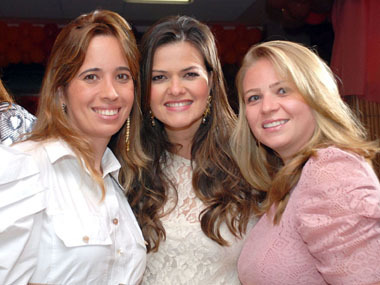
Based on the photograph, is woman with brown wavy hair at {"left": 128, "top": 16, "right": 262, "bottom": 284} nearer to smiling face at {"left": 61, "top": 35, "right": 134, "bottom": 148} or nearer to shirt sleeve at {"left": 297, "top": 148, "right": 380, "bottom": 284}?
smiling face at {"left": 61, "top": 35, "right": 134, "bottom": 148}

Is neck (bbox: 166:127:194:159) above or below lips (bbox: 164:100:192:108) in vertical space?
below

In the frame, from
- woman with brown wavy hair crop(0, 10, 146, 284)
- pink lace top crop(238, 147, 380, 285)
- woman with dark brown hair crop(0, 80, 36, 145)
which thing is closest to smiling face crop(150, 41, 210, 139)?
woman with brown wavy hair crop(0, 10, 146, 284)

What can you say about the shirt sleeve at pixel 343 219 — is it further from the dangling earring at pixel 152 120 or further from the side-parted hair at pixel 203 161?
the dangling earring at pixel 152 120

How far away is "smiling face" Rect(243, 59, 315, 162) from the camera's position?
1.73 m

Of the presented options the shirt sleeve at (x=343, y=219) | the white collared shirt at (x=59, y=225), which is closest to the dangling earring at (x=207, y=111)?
the white collared shirt at (x=59, y=225)

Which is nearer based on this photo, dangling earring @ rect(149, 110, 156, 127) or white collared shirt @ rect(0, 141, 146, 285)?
white collared shirt @ rect(0, 141, 146, 285)

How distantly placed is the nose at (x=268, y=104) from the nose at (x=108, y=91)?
0.52 meters

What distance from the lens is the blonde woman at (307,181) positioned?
55.1 inches

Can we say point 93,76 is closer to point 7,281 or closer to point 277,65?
point 277,65

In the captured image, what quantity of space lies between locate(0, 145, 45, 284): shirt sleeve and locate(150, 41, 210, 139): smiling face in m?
0.70

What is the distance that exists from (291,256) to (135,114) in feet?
2.90

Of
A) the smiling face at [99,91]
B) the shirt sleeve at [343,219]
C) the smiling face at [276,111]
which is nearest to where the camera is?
the shirt sleeve at [343,219]

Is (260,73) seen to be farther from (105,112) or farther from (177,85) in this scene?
(105,112)

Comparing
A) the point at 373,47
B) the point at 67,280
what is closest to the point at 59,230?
the point at 67,280
